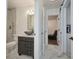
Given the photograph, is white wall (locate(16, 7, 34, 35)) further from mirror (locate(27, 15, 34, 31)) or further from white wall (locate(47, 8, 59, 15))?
white wall (locate(47, 8, 59, 15))

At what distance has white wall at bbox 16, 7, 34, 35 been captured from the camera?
17.0ft

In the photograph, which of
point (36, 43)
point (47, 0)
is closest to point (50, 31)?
point (47, 0)

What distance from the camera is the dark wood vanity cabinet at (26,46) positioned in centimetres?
383

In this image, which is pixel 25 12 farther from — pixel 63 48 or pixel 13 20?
pixel 63 48

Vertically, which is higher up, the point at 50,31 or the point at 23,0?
the point at 23,0

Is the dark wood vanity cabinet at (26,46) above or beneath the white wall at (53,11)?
beneath

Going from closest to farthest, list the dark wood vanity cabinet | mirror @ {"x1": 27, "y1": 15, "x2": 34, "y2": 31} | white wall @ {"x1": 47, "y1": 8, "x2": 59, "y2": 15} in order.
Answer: the dark wood vanity cabinet < mirror @ {"x1": 27, "y1": 15, "x2": 34, "y2": 31} < white wall @ {"x1": 47, "y1": 8, "x2": 59, "y2": 15}

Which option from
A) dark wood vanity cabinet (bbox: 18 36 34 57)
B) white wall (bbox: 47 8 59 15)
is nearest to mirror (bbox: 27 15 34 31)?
dark wood vanity cabinet (bbox: 18 36 34 57)

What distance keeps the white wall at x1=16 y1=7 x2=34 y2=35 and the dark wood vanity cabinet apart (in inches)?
A: 42.2

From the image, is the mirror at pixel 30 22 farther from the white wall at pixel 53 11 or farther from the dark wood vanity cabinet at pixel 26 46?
the white wall at pixel 53 11

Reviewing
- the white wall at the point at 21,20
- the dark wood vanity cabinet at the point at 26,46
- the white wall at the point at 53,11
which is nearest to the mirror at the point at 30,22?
the white wall at the point at 21,20

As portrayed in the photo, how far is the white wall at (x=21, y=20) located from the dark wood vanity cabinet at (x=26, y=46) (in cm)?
107
